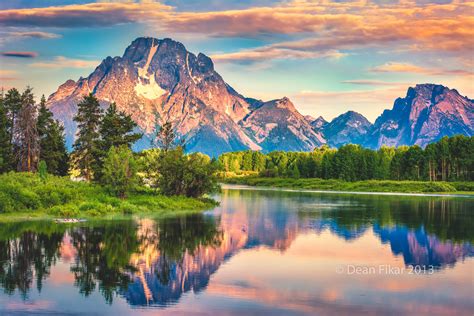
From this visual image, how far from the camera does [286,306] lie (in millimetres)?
28625

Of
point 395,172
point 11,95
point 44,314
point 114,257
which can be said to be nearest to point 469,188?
point 395,172

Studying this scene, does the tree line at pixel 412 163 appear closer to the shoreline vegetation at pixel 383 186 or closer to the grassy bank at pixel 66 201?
the shoreline vegetation at pixel 383 186

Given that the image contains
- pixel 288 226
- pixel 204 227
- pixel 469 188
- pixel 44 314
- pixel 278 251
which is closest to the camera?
pixel 44 314

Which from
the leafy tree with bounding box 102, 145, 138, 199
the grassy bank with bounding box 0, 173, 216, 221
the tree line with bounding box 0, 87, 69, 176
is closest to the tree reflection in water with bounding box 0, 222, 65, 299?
the grassy bank with bounding box 0, 173, 216, 221

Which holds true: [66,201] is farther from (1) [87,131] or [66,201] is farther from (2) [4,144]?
(1) [87,131]

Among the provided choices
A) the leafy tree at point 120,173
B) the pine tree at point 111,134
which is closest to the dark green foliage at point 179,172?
the leafy tree at point 120,173

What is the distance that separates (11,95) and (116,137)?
61.2 feet

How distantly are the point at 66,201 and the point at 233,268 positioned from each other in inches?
1267

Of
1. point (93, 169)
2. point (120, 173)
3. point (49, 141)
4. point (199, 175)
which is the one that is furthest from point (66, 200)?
point (49, 141)

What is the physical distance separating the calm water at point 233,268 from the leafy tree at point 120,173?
10.2 meters

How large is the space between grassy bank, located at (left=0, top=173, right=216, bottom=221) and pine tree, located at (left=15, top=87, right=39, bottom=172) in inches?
547

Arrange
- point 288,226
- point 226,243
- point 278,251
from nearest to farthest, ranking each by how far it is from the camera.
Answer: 1. point 278,251
2. point 226,243
3. point 288,226

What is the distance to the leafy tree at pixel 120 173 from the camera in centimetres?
7012

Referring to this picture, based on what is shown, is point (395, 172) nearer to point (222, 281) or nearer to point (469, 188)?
point (469, 188)
